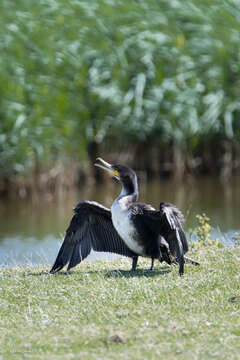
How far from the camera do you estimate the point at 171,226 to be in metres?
7.09

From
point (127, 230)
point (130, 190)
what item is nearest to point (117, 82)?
point (130, 190)

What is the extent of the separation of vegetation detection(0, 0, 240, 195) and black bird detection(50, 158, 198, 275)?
7.68 meters

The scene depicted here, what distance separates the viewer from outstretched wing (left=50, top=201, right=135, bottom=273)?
7.98m

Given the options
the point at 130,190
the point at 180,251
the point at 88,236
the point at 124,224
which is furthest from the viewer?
the point at 88,236

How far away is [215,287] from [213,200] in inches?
386

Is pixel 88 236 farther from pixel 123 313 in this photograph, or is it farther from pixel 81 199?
pixel 81 199

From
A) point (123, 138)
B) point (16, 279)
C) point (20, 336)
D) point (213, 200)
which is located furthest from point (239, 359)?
point (123, 138)

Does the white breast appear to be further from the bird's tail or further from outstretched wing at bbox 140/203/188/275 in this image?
the bird's tail

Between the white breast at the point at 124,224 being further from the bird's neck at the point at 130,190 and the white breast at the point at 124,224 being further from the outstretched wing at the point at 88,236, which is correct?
the outstretched wing at the point at 88,236

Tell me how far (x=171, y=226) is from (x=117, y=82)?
10149mm

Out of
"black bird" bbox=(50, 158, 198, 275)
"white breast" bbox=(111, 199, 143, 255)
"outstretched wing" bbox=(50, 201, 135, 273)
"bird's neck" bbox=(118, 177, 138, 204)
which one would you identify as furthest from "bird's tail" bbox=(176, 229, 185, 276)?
"outstretched wing" bbox=(50, 201, 135, 273)

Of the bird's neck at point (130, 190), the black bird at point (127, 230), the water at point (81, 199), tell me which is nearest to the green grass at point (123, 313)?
the black bird at point (127, 230)

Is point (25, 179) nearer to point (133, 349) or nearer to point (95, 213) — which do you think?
point (95, 213)

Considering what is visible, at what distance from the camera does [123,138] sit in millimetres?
17531
